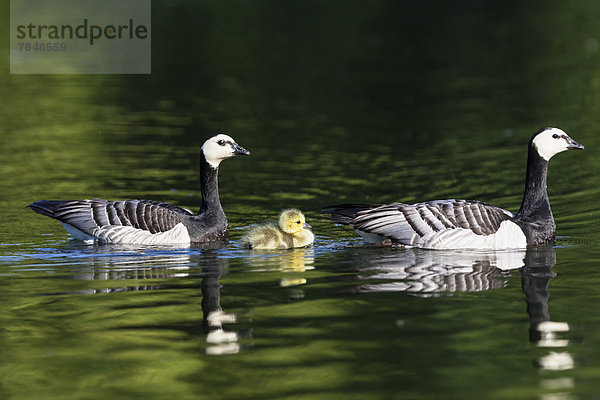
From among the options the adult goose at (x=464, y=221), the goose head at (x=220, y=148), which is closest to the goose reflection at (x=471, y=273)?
the adult goose at (x=464, y=221)

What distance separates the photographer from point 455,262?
555 inches

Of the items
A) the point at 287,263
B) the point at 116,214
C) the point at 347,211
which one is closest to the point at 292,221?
the point at 347,211

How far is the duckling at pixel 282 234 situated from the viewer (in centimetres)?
1523

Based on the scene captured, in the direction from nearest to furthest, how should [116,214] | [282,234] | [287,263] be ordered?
1. [287,263]
2. [282,234]
3. [116,214]

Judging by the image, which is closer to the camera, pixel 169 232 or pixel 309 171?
pixel 169 232

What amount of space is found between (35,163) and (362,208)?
9.55m

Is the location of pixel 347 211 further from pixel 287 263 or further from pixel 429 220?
pixel 287 263

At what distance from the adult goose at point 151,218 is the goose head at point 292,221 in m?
1.31

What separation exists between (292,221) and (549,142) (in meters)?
4.04

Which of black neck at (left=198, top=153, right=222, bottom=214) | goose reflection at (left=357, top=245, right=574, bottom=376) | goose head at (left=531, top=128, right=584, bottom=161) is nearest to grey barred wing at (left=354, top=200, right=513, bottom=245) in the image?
goose reflection at (left=357, top=245, right=574, bottom=376)

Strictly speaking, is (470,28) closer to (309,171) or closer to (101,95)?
(101,95)

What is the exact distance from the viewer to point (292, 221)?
15227 mm

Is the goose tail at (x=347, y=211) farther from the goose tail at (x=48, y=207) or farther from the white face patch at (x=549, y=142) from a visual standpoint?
the goose tail at (x=48, y=207)

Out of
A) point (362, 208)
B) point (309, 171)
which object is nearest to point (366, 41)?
point (309, 171)
